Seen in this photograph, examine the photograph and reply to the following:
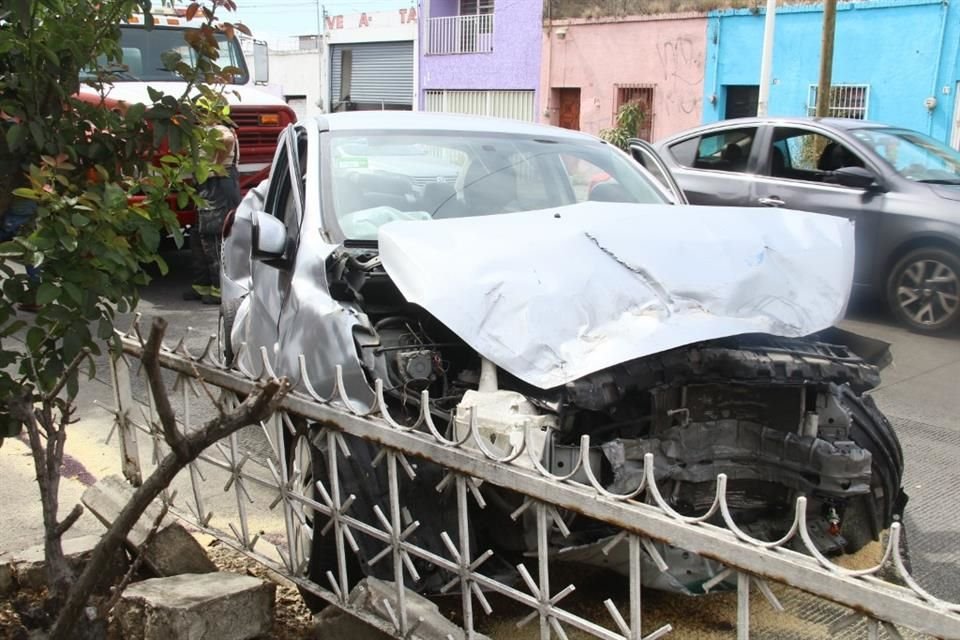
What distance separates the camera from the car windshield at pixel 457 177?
167 inches

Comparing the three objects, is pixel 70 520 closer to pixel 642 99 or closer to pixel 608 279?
pixel 608 279

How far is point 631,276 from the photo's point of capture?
3.42 meters

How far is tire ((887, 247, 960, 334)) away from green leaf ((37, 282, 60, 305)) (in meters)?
7.24

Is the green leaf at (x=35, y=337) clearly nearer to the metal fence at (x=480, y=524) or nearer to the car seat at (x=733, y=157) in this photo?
the metal fence at (x=480, y=524)

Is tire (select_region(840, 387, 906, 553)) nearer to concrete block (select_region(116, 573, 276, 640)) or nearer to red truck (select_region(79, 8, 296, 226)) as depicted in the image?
concrete block (select_region(116, 573, 276, 640))

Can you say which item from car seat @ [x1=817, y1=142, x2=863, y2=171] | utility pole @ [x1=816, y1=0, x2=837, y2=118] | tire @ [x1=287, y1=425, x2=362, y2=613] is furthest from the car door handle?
utility pole @ [x1=816, y1=0, x2=837, y2=118]

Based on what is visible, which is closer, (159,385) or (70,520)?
(159,385)

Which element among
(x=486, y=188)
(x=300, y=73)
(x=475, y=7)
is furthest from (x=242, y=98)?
(x=300, y=73)

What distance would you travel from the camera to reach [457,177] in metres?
4.47

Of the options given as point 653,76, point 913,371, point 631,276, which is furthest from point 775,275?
point 653,76

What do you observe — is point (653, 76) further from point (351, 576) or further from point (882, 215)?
point (351, 576)

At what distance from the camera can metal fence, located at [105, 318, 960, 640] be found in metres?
1.87

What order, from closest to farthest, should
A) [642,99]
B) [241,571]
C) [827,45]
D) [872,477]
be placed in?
[872,477] < [241,571] < [827,45] < [642,99]

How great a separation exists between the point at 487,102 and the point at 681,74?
24.0ft
